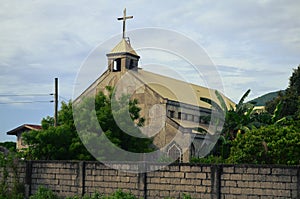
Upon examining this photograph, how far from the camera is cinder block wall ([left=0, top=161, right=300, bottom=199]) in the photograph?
13016 millimetres

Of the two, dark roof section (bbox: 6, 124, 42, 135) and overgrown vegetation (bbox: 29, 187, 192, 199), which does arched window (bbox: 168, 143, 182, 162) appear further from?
overgrown vegetation (bbox: 29, 187, 192, 199)

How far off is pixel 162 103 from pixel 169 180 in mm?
23088

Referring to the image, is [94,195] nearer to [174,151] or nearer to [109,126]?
[109,126]

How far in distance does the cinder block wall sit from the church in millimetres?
16153

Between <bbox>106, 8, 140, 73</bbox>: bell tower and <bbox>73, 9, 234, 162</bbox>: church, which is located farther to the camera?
<bbox>106, 8, 140, 73</bbox>: bell tower

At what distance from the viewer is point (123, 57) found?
4038cm

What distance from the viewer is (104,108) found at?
30.0 meters

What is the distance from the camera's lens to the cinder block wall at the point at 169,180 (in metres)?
13.0

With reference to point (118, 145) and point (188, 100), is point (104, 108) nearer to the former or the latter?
point (118, 145)

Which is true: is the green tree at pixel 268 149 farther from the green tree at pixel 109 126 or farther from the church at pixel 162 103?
the church at pixel 162 103

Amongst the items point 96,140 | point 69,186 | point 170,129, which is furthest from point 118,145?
point 69,186

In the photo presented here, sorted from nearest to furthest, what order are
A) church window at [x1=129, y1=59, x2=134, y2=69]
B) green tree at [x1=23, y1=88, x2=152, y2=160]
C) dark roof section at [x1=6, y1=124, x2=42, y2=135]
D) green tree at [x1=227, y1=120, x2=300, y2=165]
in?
green tree at [x1=227, y1=120, x2=300, y2=165] < green tree at [x1=23, y1=88, x2=152, y2=160] < church window at [x1=129, y1=59, x2=134, y2=69] < dark roof section at [x1=6, y1=124, x2=42, y2=135]

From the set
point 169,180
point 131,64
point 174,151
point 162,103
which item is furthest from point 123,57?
point 169,180

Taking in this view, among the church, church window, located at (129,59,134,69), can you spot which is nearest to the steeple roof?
the church
